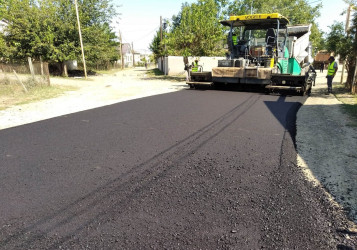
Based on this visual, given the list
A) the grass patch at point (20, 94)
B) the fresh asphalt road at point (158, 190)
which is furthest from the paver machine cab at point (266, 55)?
the grass patch at point (20, 94)

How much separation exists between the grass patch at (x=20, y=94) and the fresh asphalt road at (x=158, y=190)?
4899mm

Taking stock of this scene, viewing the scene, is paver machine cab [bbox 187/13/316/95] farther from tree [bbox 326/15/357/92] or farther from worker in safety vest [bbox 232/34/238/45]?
tree [bbox 326/15/357/92]

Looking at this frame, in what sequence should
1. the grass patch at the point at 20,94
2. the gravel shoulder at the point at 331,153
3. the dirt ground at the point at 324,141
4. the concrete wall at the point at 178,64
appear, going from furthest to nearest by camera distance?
the concrete wall at the point at 178,64 < the grass patch at the point at 20,94 < the dirt ground at the point at 324,141 < the gravel shoulder at the point at 331,153

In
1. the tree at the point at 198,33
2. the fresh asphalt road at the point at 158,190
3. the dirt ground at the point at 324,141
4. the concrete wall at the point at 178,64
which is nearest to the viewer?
the fresh asphalt road at the point at 158,190

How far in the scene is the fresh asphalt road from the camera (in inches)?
92.7

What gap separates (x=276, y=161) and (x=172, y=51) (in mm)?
17303

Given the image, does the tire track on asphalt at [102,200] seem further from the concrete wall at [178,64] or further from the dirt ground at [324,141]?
the concrete wall at [178,64]

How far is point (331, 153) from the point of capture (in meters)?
4.35

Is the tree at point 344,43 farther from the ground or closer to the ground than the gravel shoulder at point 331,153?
farther from the ground

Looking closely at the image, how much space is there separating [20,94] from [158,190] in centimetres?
1131

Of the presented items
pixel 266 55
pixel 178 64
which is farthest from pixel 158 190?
pixel 178 64

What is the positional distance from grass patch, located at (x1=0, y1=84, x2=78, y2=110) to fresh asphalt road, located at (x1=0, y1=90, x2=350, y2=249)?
16.1ft

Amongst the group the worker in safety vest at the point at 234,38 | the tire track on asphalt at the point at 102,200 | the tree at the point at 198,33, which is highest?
the tree at the point at 198,33

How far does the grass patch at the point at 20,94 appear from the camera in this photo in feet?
33.0
